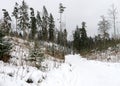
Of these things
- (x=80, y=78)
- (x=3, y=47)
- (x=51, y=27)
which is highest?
(x=51, y=27)

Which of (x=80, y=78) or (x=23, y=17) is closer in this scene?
(x=80, y=78)

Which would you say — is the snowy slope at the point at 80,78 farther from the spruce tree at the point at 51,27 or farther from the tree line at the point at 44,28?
the spruce tree at the point at 51,27

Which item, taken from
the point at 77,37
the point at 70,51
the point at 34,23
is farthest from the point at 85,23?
the point at 34,23

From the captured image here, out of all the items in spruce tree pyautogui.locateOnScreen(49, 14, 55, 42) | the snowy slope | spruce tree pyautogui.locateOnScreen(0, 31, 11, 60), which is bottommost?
the snowy slope

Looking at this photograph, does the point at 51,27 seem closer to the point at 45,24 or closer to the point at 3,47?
the point at 45,24

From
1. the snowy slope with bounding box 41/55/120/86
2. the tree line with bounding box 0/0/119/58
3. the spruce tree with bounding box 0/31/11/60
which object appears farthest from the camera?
the tree line with bounding box 0/0/119/58

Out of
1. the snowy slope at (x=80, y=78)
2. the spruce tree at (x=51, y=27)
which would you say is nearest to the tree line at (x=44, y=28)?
the spruce tree at (x=51, y=27)

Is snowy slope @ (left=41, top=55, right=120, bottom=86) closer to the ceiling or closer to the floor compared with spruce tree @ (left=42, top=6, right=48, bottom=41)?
closer to the floor

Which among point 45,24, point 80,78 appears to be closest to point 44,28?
point 45,24

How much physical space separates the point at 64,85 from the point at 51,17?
6336cm

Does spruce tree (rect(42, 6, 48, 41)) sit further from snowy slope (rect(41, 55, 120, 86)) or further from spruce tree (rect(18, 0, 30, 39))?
snowy slope (rect(41, 55, 120, 86))

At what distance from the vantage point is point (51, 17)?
70188mm

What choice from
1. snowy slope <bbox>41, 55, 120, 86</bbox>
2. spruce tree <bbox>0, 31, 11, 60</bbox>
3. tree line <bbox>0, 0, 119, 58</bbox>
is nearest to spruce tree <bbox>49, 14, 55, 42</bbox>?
tree line <bbox>0, 0, 119, 58</bbox>

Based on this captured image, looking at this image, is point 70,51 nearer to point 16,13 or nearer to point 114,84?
point 16,13
